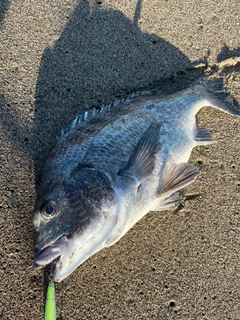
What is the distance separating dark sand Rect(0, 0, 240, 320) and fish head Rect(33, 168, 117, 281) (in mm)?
560

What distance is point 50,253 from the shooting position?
6.71 ft

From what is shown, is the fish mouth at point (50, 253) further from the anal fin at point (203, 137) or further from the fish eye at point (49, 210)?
the anal fin at point (203, 137)

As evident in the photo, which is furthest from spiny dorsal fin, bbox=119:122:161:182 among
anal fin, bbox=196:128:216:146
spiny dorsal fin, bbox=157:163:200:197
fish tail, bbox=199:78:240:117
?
fish tail, bbox=199:78:240:117

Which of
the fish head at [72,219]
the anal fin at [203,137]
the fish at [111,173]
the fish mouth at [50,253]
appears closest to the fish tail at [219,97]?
the fish at [111,173]

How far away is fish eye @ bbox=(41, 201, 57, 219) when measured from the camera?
213 centimetres

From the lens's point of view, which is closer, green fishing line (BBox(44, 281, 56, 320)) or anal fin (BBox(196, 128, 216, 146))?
green fishing line (BBox(44, 281, 56, 320))

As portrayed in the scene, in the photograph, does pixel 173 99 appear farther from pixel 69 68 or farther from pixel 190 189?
pixel 69 68

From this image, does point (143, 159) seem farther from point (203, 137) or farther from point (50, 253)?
point (50, 253)

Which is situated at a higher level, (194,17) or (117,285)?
(194,17)

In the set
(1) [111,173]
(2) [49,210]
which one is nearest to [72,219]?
(2) [49,210]

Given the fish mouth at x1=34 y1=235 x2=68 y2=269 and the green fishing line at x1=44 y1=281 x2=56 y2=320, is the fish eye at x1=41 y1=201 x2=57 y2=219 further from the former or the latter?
the green fishing line at x1=44 y1=281 x2=56 y2=320

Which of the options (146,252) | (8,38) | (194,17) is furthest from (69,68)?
(146,252)

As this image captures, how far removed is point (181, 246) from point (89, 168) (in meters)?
1.09

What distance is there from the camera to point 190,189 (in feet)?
9.92
